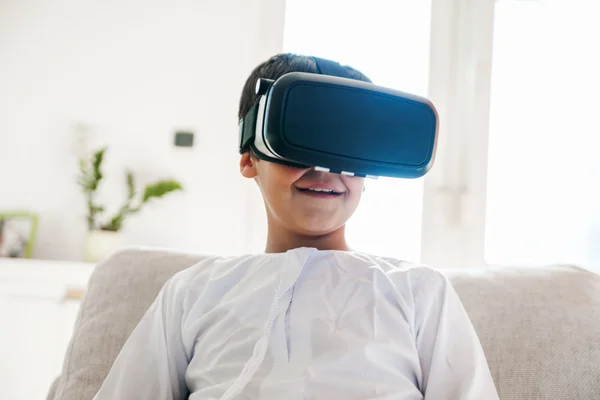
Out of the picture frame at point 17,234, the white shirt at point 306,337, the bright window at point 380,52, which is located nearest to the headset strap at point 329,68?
the white shirt at point 306,337

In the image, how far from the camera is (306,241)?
108cm

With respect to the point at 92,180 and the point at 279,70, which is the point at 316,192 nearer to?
the point at 279,70

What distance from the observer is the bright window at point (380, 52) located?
8.38 feet

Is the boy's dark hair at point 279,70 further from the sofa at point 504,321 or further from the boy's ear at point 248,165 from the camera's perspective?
the sofa at point 504,321

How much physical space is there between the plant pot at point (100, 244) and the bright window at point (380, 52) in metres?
0.97

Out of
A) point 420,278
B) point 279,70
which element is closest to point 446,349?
point 420,278

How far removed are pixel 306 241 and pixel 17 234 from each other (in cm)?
189

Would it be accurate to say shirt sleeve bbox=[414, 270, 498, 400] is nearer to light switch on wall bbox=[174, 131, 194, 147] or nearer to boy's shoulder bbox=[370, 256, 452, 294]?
boy's shoulder bbox=[370, 256, 452, 294]

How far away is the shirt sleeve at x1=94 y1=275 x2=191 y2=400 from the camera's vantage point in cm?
93

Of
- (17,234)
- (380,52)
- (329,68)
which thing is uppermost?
(380,52)

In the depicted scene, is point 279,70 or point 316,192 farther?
point 279,70

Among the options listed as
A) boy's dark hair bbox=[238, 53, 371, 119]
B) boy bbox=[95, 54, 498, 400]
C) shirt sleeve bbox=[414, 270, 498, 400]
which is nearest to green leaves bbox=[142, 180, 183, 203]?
boy's dark hair bbox=[238, 53, 371, 119]

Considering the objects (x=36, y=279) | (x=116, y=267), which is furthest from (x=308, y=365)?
(x=36, y=279)

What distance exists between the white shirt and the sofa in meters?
0.16
